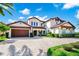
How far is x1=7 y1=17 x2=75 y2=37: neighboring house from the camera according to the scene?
451 cm

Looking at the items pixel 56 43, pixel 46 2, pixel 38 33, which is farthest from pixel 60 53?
pixel 46 2

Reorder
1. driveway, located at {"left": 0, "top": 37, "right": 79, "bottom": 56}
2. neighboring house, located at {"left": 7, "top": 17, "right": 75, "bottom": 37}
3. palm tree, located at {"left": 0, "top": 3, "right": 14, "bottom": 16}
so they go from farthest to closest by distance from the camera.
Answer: neighboring house, located at {"left": 7, "top": 17, "right": 75, "bottom": 37} → driveway, located at {"left": 0, "top": 37, "right": 79, "bottom": 56} → palm tree, located at {"left": 0, "top": 3, "right": 14, "bottom": 16}

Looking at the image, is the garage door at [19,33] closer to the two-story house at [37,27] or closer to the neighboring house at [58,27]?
the two-story house at [37,27]

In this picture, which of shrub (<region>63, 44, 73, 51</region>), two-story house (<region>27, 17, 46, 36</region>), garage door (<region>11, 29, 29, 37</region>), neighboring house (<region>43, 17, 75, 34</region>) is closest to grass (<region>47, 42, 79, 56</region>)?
shrub (<region>63, 44, 73, 51</region>)

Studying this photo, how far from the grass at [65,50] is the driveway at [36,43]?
0.30 feet

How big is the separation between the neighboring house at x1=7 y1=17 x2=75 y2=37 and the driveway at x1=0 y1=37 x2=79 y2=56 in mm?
122

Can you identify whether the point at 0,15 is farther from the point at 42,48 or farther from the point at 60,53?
the point at 60,53

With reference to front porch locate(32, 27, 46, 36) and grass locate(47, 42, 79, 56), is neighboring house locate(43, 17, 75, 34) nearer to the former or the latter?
front porch locate(32, 27, 46, 36)

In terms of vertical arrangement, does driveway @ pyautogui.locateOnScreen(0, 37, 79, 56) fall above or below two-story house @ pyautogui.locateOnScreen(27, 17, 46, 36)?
below

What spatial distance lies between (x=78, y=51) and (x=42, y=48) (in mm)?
694

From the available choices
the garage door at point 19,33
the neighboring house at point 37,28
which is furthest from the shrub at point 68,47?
the garage door at point 19,33

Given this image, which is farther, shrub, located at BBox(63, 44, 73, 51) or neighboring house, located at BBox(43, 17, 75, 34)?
neighboring house, located at BBox(43, 17, 75, 34)

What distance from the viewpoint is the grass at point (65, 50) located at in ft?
14.1

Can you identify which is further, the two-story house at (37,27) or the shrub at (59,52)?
the two-story house at (37,27)
